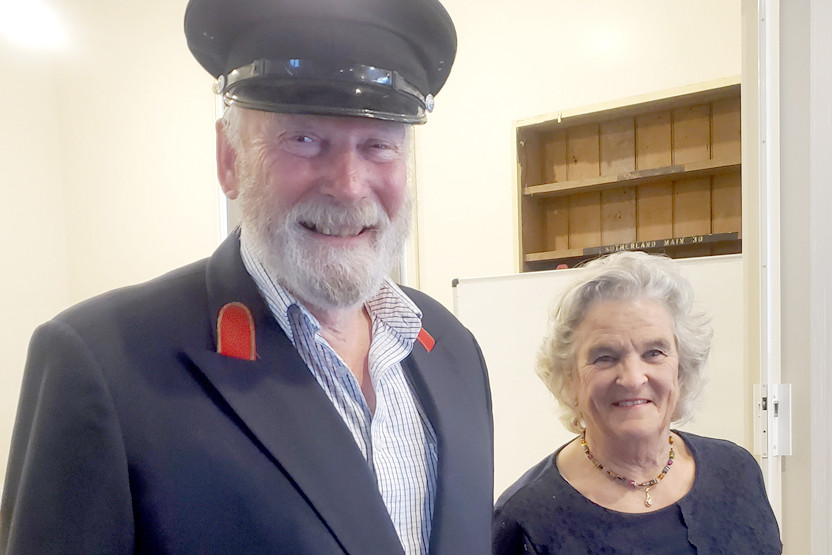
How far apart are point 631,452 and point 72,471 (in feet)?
3.16

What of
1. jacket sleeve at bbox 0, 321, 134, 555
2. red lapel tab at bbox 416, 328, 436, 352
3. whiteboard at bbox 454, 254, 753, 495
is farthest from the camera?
whiteboard at bbox 454, 254, 753, 495

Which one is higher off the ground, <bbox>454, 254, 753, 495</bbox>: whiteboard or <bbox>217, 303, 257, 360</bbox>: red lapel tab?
<bbox>217, 303, 257, 360</bbox>: red lapel tab

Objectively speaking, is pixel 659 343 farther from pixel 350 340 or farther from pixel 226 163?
pixel 226 163

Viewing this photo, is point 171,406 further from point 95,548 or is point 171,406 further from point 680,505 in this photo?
point 680,505

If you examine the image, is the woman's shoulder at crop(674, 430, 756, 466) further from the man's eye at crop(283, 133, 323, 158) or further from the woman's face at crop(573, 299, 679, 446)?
the man's eye at crop(283, 133, 323, 158)

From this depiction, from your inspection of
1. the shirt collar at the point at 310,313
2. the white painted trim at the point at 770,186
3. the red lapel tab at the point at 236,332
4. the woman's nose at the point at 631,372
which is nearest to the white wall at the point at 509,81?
the white painted trim at the point at 770,186

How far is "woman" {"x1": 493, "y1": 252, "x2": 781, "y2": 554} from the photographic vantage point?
1210 mm

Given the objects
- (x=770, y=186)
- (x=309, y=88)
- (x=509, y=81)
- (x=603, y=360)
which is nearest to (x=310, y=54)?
(x=309, y=88)

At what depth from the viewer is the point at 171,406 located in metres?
0.72

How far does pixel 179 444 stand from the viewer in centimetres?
71

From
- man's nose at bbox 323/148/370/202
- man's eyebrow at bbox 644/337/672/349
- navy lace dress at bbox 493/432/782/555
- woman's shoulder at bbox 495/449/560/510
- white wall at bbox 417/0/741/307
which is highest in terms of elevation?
white wall at bbox 417/0/741/307

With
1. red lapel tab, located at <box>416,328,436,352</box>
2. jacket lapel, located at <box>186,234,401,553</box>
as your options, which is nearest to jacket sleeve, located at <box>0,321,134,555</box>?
jacket lapel, located at <box>186,234,401,553</box>

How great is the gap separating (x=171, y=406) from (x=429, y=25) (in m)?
0.59

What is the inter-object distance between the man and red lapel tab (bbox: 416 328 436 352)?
0.05 feet
